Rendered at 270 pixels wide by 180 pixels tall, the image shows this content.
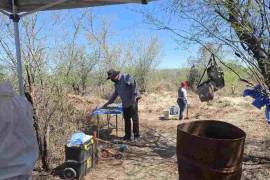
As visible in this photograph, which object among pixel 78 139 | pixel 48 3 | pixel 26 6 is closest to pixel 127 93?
pixel 78 139

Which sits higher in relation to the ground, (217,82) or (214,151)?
(217,82)

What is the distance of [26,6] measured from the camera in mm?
5270

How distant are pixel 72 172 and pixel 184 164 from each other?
2.30 meters

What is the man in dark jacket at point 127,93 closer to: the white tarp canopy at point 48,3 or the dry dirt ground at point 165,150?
the dry dirt ground at point 165,150

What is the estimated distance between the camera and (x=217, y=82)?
693cm

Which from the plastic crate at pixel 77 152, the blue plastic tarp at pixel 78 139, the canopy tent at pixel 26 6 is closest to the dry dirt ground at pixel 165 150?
the plastic crate at pixel 77 152

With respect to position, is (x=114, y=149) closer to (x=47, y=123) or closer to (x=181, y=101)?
(x=47, y=123)

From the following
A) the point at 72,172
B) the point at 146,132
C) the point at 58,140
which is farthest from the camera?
the point at 146,132

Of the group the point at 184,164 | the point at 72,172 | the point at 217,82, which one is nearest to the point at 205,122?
the point at 184,164

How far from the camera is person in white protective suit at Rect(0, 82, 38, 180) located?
2.70m

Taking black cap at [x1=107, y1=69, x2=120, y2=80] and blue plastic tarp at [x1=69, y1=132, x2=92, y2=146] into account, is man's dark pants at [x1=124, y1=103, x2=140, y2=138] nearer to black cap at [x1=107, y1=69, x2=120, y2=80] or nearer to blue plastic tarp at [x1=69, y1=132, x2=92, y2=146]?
black cap at [x1=107, y1=69, x2=120, y2=80]

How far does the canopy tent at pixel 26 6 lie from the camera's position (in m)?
4.90

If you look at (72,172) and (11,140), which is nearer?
(11,140)

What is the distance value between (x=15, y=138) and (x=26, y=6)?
2.89 meters
